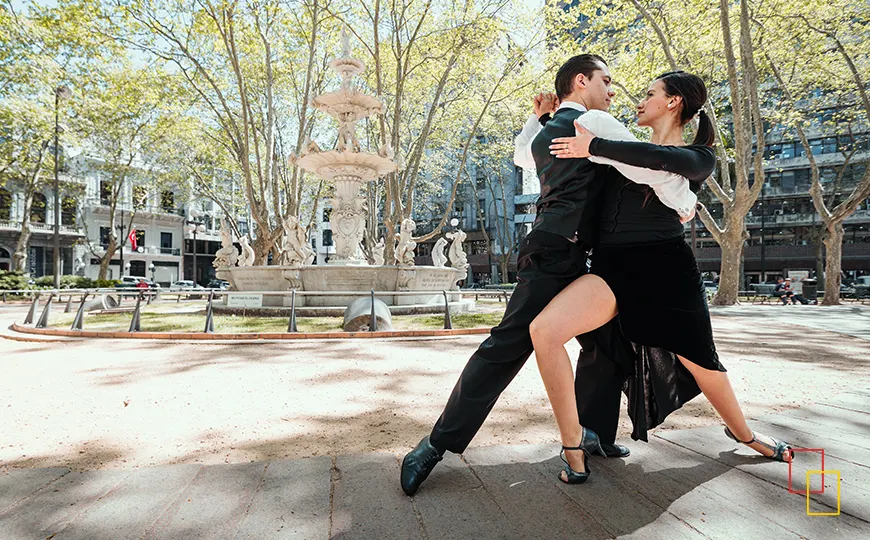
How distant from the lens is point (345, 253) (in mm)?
14914

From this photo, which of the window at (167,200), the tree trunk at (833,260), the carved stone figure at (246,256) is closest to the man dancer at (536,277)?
the carved stone figure at (246,256)

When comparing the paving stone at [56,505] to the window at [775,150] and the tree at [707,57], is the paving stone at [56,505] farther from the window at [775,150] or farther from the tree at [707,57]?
the window at [775,150]

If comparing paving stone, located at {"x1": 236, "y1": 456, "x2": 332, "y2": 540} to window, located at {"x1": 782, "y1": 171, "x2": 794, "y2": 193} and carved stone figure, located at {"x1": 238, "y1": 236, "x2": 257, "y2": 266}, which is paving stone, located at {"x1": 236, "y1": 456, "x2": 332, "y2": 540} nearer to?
carved stone figure, located at {"x1": 238, "y1": 236, "x2": 257, "y2": 266}

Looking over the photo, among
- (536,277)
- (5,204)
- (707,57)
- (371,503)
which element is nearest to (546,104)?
(536,277)

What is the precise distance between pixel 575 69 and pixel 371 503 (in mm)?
2061

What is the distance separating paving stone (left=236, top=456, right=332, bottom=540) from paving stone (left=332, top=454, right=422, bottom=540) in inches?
2.2

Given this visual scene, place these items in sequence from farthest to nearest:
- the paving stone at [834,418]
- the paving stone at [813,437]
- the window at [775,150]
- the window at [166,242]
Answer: the window at [166,242], the window at [775,150], the paving stone at [834,418], the paving stone at [813,437]

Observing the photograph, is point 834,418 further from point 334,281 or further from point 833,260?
point 833,260

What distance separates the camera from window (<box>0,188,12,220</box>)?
33.9 metres

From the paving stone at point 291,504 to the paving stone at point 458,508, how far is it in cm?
38

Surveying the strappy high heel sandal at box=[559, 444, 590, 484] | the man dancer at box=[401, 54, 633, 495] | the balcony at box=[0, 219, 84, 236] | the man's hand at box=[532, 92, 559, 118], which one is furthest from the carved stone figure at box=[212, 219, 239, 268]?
the balcony at box=[0, 219, 84, 236]

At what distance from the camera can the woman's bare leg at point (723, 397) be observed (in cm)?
216

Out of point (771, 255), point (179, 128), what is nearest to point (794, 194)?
point (771, 255)

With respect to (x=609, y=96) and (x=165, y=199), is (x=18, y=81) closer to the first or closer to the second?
(x=165, y=199)
